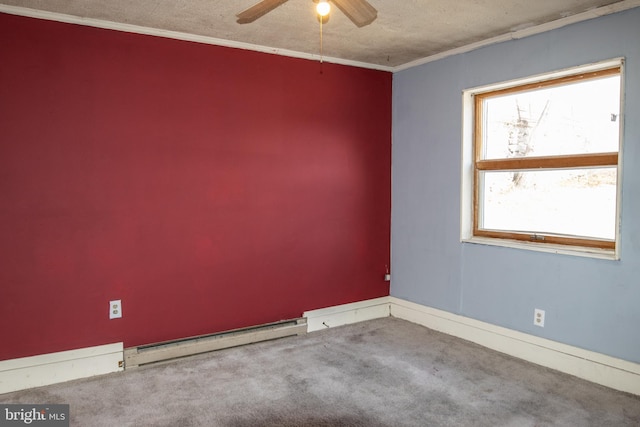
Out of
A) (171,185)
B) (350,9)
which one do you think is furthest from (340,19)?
(171,185)

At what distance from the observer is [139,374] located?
313 centimetres

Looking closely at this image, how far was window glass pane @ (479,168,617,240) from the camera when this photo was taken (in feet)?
10.1

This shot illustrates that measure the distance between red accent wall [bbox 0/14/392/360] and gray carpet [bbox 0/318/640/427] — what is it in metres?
0.41

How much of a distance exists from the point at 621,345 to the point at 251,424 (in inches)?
92.0

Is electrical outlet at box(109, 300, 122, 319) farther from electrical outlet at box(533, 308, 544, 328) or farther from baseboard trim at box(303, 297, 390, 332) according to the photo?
electrical outlet at box(533, 308, 544, 328)

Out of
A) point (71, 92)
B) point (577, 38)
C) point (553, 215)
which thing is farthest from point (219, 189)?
point (577, 38)

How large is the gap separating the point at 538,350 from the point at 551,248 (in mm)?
748

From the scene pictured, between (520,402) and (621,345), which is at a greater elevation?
(621,345)

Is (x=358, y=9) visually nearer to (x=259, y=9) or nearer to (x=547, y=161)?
(x=259, y=9)

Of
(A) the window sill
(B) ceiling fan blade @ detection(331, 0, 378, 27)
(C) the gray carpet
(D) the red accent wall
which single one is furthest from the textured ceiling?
(C) the gray carpet

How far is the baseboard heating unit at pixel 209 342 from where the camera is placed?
327 centimetres

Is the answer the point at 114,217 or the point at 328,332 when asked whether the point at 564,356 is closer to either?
the point at 328,332

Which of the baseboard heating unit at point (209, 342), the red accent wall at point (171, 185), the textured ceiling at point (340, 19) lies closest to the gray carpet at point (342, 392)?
the baseboard heating unit at point (209, 342)

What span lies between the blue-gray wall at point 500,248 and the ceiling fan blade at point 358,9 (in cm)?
181
